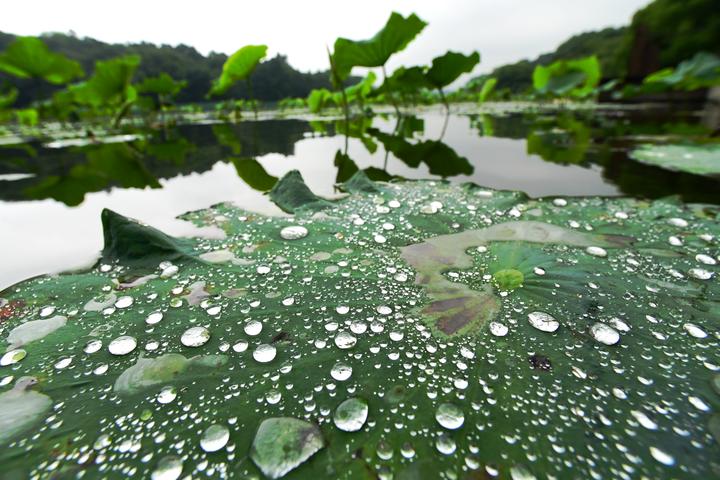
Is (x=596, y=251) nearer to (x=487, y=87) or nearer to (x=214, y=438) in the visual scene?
(x=214, y=438)

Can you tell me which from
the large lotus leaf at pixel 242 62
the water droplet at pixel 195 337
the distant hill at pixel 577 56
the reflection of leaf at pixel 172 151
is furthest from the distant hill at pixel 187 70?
the distant hill at pixel 577 56

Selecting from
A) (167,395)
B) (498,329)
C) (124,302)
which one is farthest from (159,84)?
(498,329)

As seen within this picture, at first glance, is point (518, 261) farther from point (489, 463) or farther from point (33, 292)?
point (33, 292)

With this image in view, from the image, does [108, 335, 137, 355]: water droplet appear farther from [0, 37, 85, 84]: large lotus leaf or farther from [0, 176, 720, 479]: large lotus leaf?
[0, 37, 85, 84]: large lotus leaf

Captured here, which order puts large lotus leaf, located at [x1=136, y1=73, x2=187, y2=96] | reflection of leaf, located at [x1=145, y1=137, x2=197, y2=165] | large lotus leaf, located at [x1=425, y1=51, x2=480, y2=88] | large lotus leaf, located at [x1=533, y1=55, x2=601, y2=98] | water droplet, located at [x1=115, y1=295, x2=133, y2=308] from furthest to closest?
1. large lotus leaf, located at [x1=533, y1=55, x2=601, y2=98]
2. large lotus leaf, located at [x1=136, y1=73, x2=187, y2=96]
3. large lotus leaf, located at [x1=425, y1=51, x2=480, y2=88]
4. reflection of leaf, located at [x1=145, y1=137, x2=197, y2=165]
5. water droplet, located at [x1=115, y1=295, x2=133, y2=308]

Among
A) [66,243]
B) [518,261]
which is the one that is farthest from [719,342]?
[66,243]

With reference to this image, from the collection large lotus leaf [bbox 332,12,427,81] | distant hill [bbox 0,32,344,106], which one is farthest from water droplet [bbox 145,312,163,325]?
distant hill [bbox 0,32,344,106]
